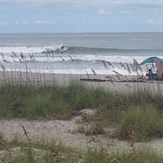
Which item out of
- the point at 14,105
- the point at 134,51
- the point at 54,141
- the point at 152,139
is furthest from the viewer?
the point at 134,51


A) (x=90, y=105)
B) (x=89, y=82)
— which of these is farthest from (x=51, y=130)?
(x=89, y=82)

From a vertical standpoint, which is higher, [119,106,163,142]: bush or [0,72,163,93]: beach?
[0,72,163,93]: beach

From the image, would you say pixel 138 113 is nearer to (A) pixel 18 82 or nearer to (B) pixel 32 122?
(B) pixel 32 122

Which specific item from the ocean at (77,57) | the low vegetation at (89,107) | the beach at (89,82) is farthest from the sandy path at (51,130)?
the ocean at (77,57)

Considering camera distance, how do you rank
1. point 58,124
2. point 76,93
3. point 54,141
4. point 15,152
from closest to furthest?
point 15,152
point 54,141
point 58,124
point 76,93

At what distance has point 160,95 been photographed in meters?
9.96

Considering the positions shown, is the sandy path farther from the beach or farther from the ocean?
the ocean

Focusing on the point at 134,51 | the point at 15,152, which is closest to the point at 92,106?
the point at 15,152

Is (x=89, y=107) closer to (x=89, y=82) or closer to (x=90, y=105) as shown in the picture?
(x=90, y=105)

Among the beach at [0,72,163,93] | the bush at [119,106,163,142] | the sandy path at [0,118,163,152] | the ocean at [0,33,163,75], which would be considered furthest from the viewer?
the ocean at [0,33,163,75]

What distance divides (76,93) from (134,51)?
36915mm

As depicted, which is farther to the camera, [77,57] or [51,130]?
[77,57]

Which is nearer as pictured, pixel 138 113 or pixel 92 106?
pixel 138 113

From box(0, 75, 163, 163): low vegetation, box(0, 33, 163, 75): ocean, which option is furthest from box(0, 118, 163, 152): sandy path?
box(0, 33, 163, 75): ocean
